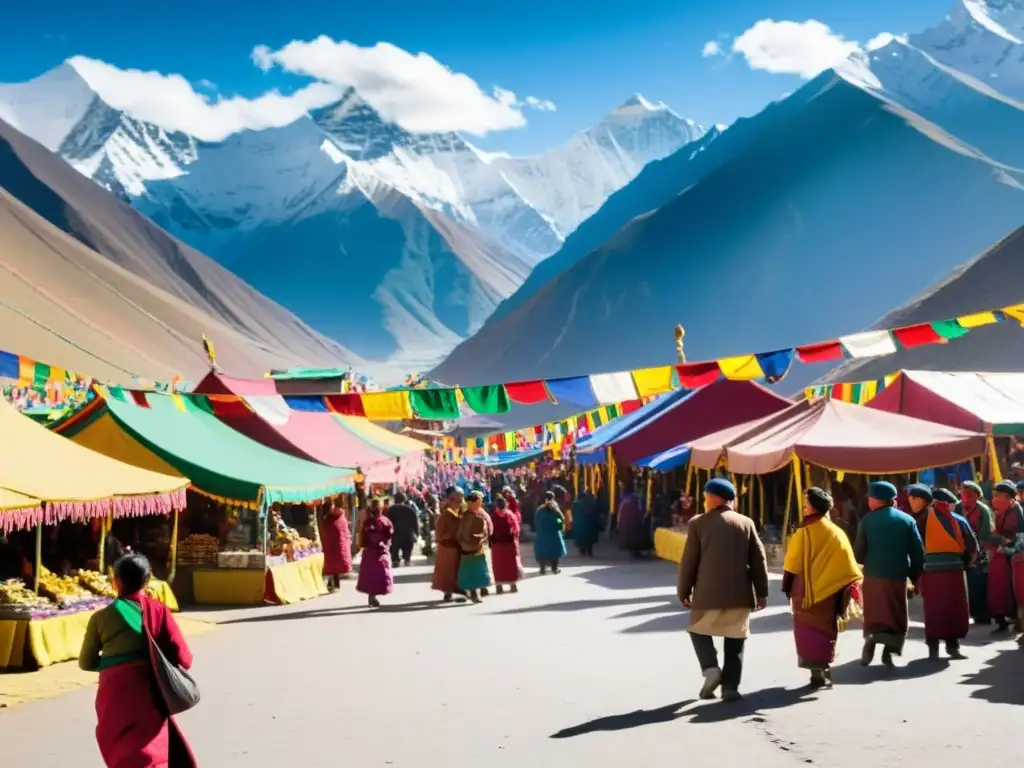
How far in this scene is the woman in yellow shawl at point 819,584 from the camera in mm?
7973

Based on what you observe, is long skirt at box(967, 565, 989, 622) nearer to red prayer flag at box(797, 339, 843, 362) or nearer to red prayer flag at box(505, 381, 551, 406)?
red prayer flag at box(797, 339, 843, 362)

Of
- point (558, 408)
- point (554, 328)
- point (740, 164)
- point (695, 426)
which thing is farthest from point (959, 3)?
point (695, 426)

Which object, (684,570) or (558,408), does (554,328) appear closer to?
(558,408)

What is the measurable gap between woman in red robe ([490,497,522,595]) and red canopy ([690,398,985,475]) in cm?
303

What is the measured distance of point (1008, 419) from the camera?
19.9m

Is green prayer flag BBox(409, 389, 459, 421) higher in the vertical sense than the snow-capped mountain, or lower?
lower

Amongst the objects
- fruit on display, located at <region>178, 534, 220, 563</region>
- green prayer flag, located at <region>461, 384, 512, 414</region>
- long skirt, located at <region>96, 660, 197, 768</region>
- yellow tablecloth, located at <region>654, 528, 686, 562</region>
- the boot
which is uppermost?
green prayer flag, located at <region>461, 384, 512, 414</region>

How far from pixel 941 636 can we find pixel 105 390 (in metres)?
11.2

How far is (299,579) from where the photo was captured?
54.5ft

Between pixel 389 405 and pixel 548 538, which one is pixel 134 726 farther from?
pixel 548 538

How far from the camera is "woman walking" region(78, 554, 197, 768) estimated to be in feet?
18.1

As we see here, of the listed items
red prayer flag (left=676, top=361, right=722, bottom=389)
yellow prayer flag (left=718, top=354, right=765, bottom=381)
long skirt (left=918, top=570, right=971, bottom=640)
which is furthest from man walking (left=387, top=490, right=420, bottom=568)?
long skirt (left=918, top=570, right=971, bottom=640)

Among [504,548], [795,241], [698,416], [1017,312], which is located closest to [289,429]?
[504,548]

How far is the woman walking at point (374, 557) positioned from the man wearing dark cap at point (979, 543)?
6807mm
